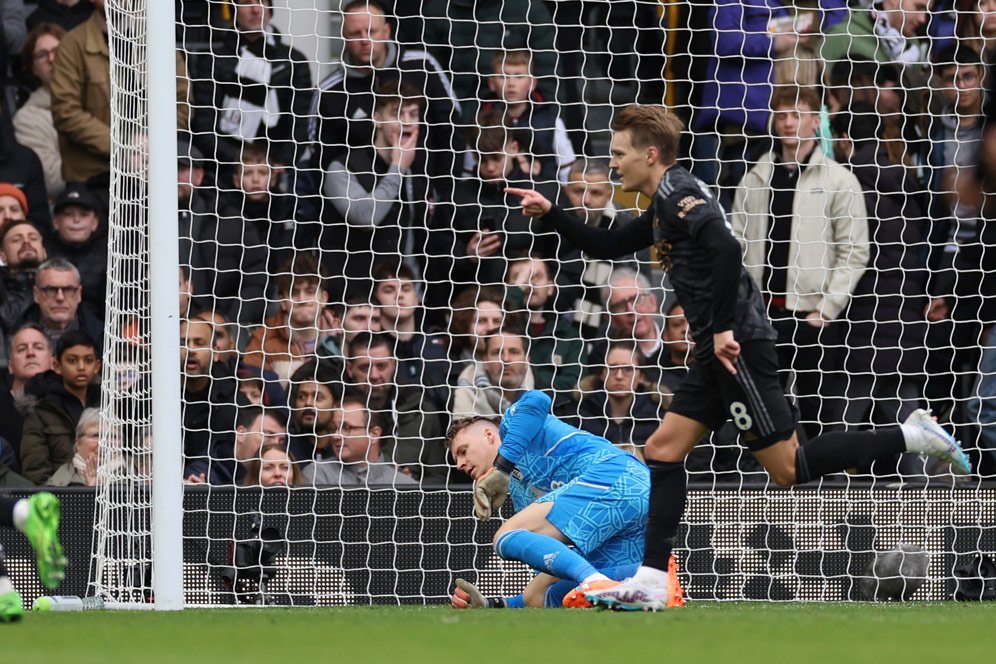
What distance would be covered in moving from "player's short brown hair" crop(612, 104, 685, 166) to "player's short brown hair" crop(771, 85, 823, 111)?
2879mm

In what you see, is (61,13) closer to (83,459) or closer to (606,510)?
(83,459)

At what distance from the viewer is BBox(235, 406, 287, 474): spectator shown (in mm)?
7992

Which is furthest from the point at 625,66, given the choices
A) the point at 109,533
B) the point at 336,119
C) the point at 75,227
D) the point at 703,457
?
the point at 109,533

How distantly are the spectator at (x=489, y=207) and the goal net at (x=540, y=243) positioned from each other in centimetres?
Answer: 1

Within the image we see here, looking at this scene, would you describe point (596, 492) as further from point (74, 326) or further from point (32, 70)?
point (32, 70)

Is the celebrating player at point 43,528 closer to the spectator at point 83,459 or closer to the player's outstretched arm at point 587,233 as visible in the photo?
the player's outstretched arm at point 587,233

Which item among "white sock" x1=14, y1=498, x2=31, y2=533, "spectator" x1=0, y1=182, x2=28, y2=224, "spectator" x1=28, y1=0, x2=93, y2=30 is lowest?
"white sock" x1=14, y1=498, x2=31, y2=533

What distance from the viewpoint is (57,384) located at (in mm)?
8117

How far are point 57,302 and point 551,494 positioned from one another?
3113 mm

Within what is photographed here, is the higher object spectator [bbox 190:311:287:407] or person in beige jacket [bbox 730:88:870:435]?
person in beige jacket [bbox 730:88:870:435]

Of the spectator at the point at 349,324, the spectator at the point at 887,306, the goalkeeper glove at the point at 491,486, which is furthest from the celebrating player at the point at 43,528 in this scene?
the spectator at the point at 887,306

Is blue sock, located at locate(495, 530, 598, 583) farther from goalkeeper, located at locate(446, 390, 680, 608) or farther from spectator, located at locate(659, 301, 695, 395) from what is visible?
spectator, located at locate(659, 301, 695, 395)

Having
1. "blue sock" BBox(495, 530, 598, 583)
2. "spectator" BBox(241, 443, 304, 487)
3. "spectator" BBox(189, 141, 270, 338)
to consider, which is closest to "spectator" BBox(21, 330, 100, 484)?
"spectator" BBox(189, 141, 270, 338)

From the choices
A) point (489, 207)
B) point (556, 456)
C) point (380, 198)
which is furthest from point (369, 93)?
point (556, 456)
